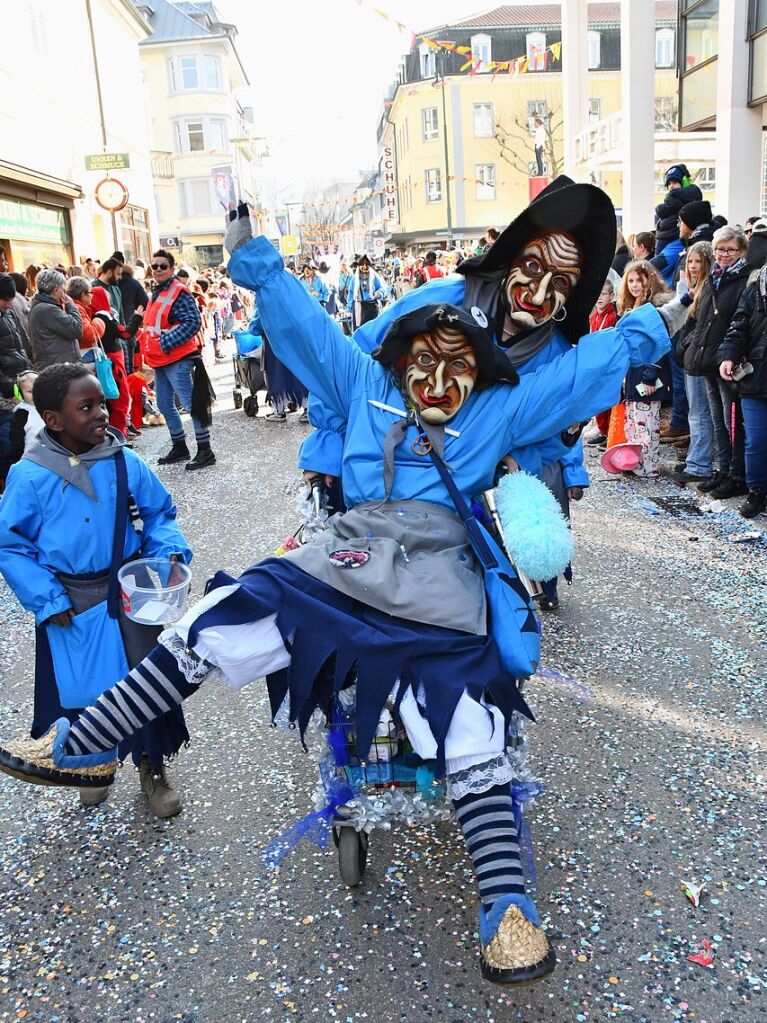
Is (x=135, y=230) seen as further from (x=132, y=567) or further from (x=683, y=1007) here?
(x=683, y=1007)

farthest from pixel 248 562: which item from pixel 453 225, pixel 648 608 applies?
pixel 453 225

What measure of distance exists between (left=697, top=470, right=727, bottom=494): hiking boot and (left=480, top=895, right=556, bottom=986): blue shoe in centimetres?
515

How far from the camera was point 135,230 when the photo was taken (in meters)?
24.5

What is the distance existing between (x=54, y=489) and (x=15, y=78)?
15.1 metres

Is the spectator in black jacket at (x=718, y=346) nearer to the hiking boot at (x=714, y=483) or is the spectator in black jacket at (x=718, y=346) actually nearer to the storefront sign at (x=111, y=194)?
the hiking boot at (x=714, y=483)

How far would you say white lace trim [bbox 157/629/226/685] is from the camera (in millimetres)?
2348

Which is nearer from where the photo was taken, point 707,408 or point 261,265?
point 261,265

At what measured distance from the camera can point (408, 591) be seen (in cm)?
228

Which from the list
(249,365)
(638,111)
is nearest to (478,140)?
(638,111)

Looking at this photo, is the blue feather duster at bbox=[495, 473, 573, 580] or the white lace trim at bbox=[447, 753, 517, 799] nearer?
the white lace trim at bbox=[447, 753, 517, 799]

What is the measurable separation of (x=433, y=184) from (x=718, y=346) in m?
48.7

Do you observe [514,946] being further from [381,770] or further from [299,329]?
[299,329]

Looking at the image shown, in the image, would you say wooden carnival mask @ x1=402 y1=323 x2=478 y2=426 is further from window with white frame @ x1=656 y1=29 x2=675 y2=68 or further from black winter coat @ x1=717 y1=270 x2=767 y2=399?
window with white frame @ x1=656 y1=29 x2=675 y2=68

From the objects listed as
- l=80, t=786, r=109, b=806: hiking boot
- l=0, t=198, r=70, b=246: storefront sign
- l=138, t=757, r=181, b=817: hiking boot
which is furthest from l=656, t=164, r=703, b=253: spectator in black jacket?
l=0, t=198, r=70, b=246: storefront sign
